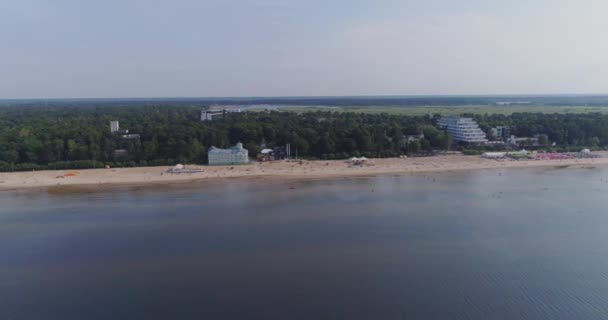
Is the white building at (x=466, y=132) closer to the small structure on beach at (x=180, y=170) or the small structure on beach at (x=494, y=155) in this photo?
the small structure on beach at (x=494, y=155)

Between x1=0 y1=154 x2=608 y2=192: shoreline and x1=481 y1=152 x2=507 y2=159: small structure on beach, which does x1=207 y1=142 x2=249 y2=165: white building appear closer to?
A: x1=0 y1=154 x2=608 y2=192: shoreline

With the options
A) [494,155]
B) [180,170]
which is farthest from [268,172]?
[494,155]

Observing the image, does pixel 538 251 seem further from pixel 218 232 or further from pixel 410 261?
pixel 218 232

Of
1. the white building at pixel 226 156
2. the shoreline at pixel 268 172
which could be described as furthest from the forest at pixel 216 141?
the shoreline at pixel 268 172

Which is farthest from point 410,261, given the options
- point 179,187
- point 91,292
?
point 179,187

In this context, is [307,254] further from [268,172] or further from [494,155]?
[494,155]

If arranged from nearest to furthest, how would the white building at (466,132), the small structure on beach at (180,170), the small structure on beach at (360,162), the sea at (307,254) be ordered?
1. the sea at (307,254)
2. the small structure on beach at (180,170)
3. the small structure on beach at (360,162)
4. the white building at (466,132)
